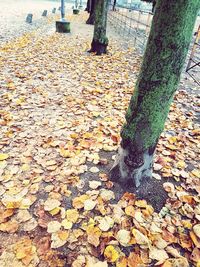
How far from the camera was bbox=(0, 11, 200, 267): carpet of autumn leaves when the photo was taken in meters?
1.84

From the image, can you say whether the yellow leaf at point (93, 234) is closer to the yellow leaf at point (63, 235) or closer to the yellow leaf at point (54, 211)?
the yellow leaf at point (63, 235)

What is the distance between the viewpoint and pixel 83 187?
2.38 metres

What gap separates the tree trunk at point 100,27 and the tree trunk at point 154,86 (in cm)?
580

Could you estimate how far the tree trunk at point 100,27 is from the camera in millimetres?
6895

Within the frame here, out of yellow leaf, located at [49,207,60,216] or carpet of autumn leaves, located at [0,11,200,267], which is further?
yellow leaf, located at [49,207,60,216]

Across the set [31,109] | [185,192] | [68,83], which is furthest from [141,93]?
[68,83]

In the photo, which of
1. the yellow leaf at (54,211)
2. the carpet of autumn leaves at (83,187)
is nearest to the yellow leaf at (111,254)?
the carpet of autumn leaves at (83,187)

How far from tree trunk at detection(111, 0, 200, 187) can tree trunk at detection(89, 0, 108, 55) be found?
5.80 metres

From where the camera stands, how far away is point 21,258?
175 cm

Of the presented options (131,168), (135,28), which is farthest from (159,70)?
(135,28)

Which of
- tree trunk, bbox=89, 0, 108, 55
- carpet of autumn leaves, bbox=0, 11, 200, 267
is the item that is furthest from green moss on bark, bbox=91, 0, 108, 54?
carpet of autumn leaves, bbox=0, 11, 200, 267

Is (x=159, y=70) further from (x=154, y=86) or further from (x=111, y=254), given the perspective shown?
(x=111, y=254)

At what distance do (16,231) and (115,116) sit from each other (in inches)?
91.1

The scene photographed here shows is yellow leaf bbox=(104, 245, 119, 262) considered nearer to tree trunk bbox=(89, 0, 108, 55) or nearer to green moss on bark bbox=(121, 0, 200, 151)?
green moss on bark bbox=(121, 0, 200, 151)
